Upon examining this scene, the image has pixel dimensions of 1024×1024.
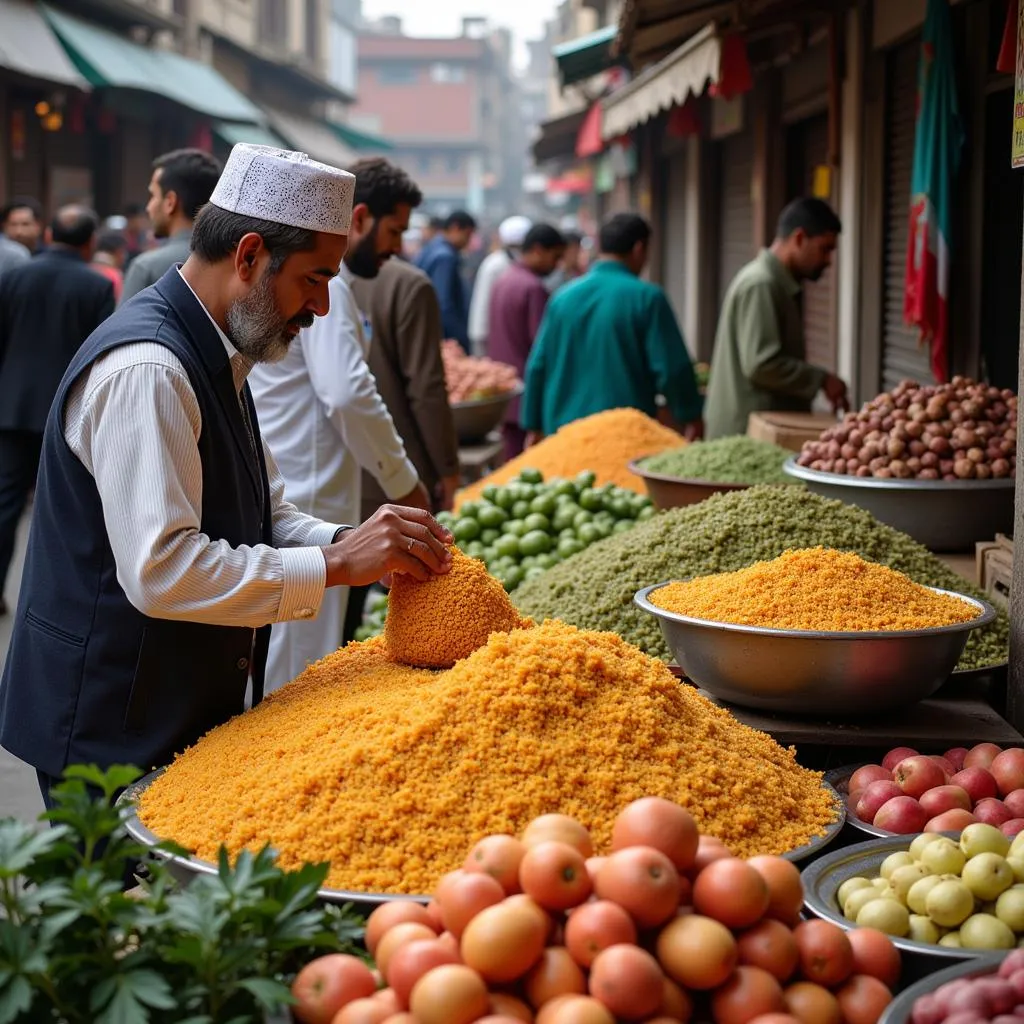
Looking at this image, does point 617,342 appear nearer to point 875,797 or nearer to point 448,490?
point 448,490

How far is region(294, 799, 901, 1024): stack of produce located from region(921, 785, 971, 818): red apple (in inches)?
25.8

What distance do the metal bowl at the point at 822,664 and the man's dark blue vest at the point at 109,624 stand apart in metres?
0.94

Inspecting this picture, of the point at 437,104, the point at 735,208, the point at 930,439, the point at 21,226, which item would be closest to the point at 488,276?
the point at 735,208

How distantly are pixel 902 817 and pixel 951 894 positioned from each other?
46 centimetres

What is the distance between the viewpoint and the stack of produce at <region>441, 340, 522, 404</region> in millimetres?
8781

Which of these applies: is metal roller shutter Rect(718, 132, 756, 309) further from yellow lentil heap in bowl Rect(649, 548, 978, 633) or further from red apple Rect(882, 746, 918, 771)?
red apple Rect(882, 746, 918, 771)

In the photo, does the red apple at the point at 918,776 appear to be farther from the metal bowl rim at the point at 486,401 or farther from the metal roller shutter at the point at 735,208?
the metal roller shutter at the point at 735,208

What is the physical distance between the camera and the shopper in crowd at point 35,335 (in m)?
7.64

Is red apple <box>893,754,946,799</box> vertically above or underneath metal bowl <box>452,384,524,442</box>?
underneath

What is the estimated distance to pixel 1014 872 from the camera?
2.13 meters

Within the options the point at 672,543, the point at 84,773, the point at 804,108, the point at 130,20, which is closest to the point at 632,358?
the point at 804,108

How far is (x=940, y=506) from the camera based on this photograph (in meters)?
4.37

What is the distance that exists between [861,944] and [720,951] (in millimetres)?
292

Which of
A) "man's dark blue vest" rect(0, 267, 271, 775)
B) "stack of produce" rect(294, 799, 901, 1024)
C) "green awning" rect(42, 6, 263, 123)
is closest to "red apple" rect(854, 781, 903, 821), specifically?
"stack of produce" rect(294, 799, 901, 1024)
